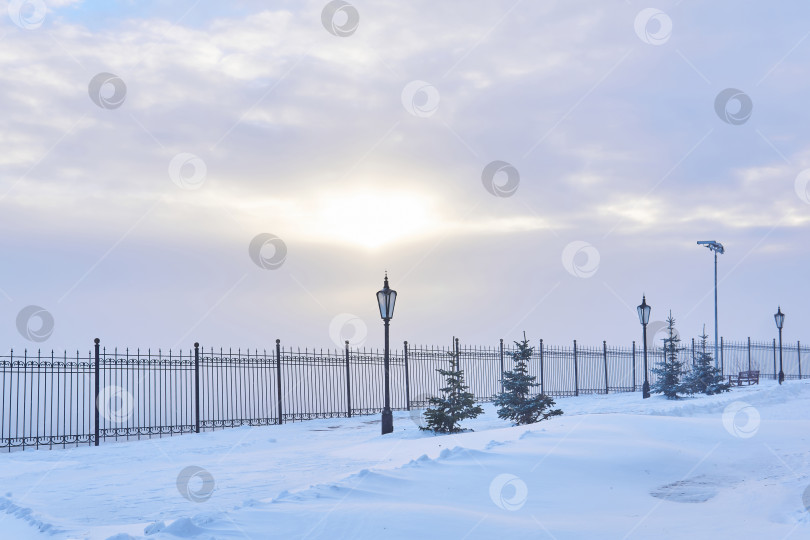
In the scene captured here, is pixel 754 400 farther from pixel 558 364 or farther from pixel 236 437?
pixel 236 437

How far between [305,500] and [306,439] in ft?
38.8

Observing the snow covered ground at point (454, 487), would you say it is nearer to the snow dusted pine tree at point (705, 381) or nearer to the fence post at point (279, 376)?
the fence post at point (279, 376)

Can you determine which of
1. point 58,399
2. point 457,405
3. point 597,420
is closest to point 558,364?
point 457,405

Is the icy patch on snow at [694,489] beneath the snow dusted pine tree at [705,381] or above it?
above

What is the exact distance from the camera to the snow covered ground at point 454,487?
8297mm

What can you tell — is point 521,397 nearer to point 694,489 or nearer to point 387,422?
point 387,422

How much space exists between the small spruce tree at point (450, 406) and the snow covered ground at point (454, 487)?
4.02 feet

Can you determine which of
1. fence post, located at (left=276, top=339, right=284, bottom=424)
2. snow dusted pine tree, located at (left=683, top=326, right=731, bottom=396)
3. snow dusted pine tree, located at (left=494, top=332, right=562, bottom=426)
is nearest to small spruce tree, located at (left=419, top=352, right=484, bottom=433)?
snow dusted pine tree, located at (left=494, top=332, right=562, bottom=426)

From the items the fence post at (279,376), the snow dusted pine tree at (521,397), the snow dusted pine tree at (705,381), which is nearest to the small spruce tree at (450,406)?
the snow dusted pine tree at (521,397)

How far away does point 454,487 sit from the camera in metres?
10.1

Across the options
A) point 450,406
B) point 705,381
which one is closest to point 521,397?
point 450,406

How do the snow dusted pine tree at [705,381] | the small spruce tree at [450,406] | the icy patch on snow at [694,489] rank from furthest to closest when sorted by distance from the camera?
the snow dusted pine tree at [705,381], the small spruce tree at [450,406], the icy patch on snow at [694,489]

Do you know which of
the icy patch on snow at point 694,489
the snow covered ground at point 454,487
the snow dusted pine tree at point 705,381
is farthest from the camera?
the snow dusted pine tree at point 705,381

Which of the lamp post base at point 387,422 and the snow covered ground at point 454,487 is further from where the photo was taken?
the lamp post base at point 387,422
